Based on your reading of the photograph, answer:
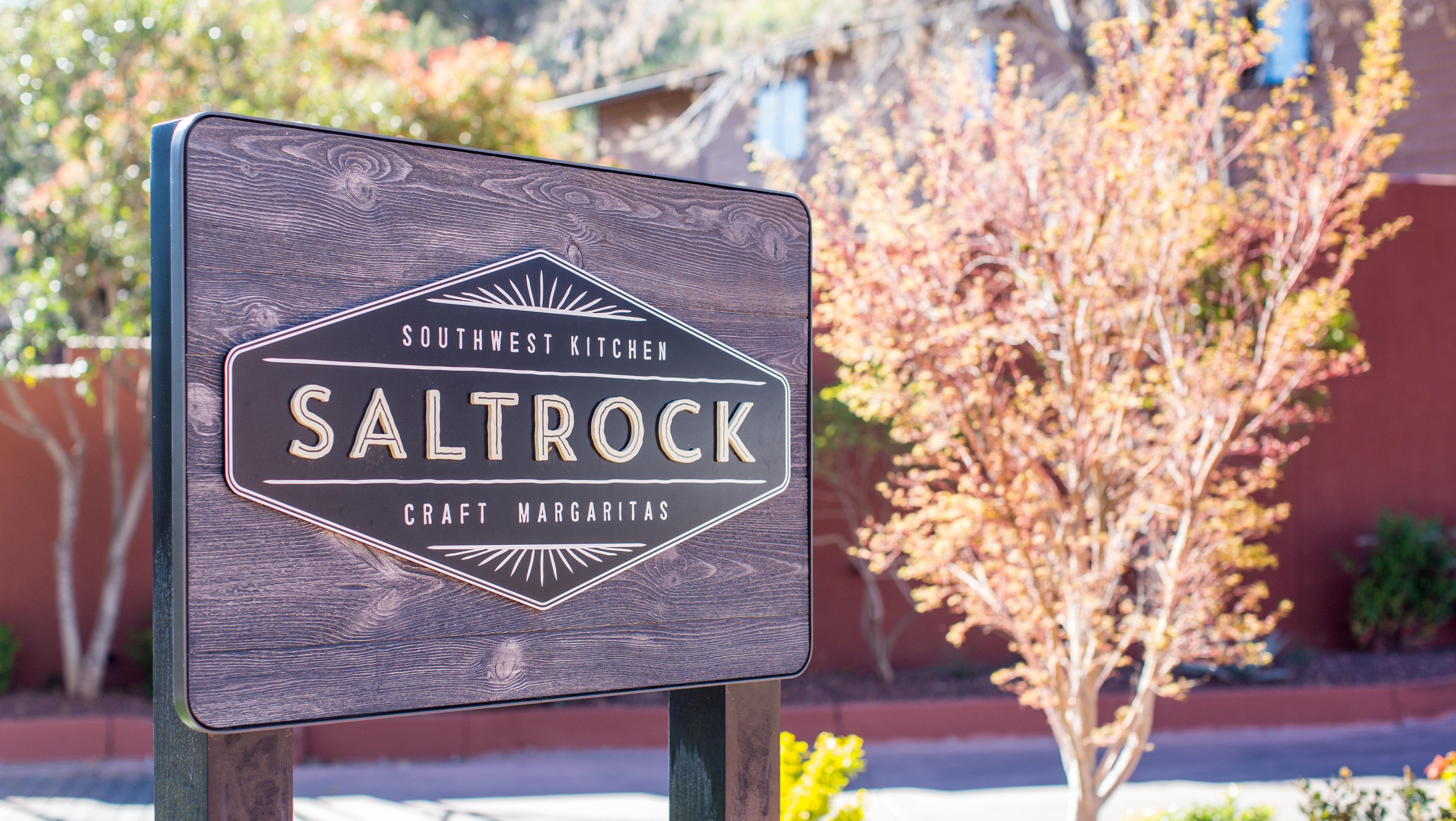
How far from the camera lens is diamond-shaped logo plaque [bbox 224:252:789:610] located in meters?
1.89

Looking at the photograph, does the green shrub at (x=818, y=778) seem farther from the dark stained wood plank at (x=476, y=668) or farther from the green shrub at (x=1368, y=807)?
the green shrub at (x=1368, y=807)

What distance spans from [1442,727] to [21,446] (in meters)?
9.61

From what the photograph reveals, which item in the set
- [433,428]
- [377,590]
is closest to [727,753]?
[377,590]

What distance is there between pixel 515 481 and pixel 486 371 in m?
0.23

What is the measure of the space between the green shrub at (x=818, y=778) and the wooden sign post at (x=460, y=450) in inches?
30.6

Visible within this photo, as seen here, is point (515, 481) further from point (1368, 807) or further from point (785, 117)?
point (785, 117)

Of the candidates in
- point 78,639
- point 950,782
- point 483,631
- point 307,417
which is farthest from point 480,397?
point 78,639

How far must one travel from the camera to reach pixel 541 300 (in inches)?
85.8

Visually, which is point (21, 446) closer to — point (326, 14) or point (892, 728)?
point (326, 14)

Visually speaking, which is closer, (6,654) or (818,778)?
(818,778)

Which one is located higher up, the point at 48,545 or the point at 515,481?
the point at 515,481

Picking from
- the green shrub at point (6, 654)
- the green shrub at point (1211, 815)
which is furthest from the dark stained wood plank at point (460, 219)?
the green shrub at point (6, 654)

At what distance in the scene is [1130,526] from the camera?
13.8ft

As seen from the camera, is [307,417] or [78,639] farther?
[78,639]
